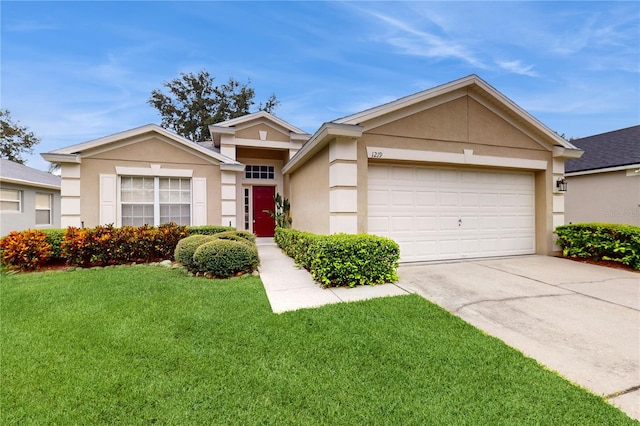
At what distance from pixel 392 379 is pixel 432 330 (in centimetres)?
119

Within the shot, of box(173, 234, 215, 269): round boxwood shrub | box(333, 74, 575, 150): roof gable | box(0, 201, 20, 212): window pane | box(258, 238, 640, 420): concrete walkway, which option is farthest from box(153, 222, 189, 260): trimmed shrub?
box(0, 201, 20, 212): window pane

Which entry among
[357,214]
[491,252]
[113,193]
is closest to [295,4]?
[357,214]

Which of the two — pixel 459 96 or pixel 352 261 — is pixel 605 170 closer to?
pixel 459 96

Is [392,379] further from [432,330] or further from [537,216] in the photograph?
[537,216]

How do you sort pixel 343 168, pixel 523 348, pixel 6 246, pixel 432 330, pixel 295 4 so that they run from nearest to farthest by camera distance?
pixel 523 348, pixel 432 330, pixel 343 168, pixel 6 246, pixel 295 4

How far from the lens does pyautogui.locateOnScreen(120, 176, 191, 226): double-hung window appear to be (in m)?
9.42

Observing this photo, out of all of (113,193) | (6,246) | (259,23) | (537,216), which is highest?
(259,23)

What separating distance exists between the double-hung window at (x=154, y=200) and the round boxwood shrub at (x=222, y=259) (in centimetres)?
414

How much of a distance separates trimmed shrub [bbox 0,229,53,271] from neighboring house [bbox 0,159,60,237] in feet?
23.0

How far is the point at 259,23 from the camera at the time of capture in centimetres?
962

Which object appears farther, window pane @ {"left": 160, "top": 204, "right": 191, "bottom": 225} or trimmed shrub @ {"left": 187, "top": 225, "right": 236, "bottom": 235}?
window pane @ {"left": 160, "top": 204, "right": 191, "bottom": 225}

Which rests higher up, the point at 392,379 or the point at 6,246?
the point at 6,246

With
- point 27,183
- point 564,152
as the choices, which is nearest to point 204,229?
point 27,183

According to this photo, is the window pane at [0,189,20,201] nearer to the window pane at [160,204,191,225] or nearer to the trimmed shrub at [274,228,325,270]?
the window pane at [160,204,191,225]
